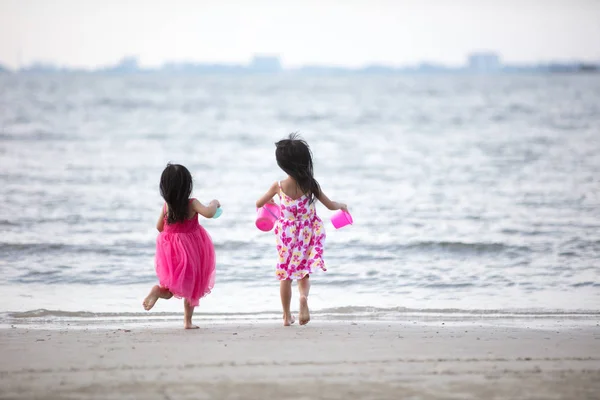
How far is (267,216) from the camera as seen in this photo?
5.55 m

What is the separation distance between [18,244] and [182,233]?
4.91 m

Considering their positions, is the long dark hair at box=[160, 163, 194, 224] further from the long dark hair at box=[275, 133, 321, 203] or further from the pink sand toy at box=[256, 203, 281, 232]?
the long dark hair at box=[275, 133, 321, 203]

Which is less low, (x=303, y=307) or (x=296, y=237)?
(x=296, y=237)

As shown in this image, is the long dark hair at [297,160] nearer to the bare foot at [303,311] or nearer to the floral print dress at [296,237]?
the floral print dress at [296,237]

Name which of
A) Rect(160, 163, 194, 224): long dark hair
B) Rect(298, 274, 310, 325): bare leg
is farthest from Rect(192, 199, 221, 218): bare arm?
Rect(298, 274, 310, 325): bare leg

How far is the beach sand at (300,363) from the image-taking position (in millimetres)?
3684

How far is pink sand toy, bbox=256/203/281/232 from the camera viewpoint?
553cm

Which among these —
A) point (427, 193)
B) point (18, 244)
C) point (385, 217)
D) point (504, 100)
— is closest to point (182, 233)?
point (18, 244)

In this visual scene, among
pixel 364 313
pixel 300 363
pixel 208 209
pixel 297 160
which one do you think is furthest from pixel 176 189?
pixel 364 313

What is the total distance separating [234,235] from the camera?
10.5 metres

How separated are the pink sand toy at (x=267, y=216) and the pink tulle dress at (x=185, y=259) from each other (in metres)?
0.38

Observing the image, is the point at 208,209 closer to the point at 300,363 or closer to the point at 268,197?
the point at 268,197

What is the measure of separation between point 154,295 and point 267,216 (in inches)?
37.2

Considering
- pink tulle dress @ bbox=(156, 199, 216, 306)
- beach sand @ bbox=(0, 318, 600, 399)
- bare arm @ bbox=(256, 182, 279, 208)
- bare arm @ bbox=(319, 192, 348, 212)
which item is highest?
bare arm @ bbox=(256, 182, 279, 208)
